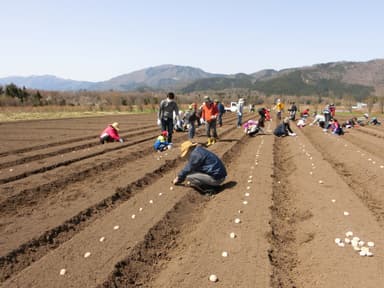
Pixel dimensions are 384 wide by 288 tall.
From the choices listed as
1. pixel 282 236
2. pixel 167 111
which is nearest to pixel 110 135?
pixel 167 111

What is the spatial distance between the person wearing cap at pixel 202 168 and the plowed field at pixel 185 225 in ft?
0.92

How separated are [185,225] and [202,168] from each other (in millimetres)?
1545

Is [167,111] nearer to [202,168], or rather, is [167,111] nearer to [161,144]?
[161,144]

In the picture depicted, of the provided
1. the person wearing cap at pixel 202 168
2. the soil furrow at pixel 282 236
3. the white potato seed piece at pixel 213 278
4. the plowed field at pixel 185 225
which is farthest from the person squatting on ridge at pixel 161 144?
the white potato seed piece at pixel 213 278

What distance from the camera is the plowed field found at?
3883mm

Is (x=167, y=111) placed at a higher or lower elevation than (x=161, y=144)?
higher

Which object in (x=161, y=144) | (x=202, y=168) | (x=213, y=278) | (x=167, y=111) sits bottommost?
(x=161, y=144)

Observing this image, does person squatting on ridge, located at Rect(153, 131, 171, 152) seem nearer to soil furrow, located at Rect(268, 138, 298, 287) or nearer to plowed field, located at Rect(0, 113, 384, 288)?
plowed field, located at Rect(0, 113, 384, 288)

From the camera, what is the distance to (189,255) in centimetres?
437

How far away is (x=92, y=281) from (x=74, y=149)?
9.79 m

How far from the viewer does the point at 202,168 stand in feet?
22.1

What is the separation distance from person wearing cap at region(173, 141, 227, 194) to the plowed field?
0.28 meters

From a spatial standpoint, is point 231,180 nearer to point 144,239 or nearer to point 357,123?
point 144,239

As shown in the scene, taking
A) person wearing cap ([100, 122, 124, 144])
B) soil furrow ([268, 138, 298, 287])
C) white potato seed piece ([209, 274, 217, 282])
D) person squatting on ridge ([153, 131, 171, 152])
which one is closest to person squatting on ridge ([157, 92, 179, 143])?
person squatting on ridge ([153, 131, 171, 152])
